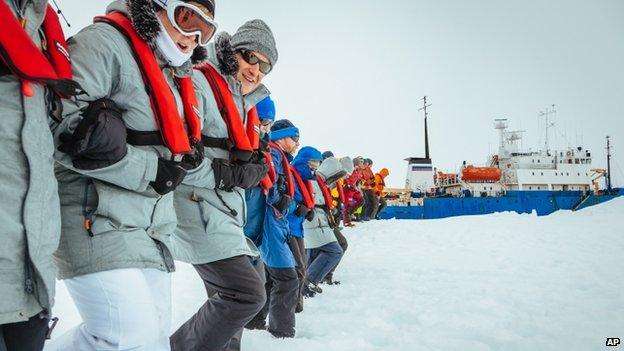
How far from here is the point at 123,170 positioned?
5.68 feet

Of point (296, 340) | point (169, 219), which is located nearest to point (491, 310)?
point (296, 340)

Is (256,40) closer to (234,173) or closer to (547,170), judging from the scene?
(234,173)

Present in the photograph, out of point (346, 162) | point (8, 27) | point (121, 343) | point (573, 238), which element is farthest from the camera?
point (573, 238)

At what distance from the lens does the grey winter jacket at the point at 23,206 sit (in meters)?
1.17

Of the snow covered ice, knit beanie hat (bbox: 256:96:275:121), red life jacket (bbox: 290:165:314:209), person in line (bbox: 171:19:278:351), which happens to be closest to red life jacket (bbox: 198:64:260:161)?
person in line (bbox: 171:19:278:351)

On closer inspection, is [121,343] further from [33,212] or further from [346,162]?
[346,162]

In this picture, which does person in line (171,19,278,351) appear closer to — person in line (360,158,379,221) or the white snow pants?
the white snow pants

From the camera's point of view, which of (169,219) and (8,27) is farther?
(169,219)

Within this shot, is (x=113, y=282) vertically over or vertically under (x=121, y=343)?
over

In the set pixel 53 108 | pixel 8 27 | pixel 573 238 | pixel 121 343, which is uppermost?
pixel 8 27

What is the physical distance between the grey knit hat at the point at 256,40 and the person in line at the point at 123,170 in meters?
0.94

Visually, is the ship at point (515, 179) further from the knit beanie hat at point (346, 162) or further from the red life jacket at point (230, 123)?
the red life jacket at point (230, 123)

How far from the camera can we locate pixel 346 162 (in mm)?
8211

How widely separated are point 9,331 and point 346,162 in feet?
23.7
